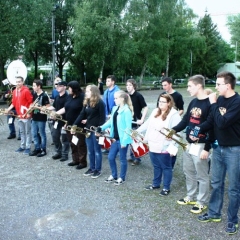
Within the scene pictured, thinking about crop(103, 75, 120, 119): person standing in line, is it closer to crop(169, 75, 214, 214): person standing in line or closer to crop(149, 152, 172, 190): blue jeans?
crop(149, 152, 172, 190): blue jeans

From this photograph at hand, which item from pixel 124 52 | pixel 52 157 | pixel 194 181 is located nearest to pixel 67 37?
pixel 124 52

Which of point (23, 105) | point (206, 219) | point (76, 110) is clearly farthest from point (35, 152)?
point (206, 219)

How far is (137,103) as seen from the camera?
271 inches

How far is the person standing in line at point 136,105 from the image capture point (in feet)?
22.1

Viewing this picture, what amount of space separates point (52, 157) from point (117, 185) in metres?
2.32

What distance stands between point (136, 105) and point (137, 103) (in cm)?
5

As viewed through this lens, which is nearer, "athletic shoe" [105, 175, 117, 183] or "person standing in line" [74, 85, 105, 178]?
"athletic shoe" [105, 175, 117, 183]

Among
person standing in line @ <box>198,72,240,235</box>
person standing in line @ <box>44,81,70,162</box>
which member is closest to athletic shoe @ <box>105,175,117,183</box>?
person standing in line @ <box>44,81,70,162</box>

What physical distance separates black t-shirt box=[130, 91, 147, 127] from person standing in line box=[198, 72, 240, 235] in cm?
296

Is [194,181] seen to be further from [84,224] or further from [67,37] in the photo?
[67,37]

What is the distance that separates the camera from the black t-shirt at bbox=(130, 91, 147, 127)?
6836 millimetres

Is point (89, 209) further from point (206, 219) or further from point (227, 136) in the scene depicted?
point (227, 136)

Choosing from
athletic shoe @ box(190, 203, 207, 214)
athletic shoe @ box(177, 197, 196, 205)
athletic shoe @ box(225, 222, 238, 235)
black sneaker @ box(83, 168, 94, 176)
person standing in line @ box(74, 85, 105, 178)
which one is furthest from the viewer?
black sneaker @ box(83, 168, 94, 176)

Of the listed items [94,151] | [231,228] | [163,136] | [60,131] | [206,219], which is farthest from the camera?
[60,131]
